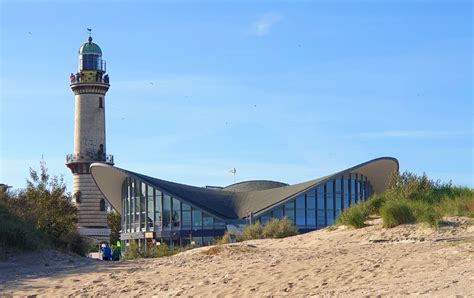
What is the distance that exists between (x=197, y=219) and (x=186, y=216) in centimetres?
79

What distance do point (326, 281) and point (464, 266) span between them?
1.92 meters

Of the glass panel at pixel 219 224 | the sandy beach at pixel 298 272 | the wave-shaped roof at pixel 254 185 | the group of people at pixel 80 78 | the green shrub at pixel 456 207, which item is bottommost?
the sandy beach at pixel 298 272

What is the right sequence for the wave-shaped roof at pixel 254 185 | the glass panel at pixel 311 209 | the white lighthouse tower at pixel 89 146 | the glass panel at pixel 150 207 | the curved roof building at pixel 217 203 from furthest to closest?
the white lighthouse tower at pixel 89 146
the wave-shaped roof at pixel 254 185
the glass panel at pixel 150 207
the glass panel at pixel 311 209
the curved roof building at pixel 217 203

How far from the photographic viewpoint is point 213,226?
165 ft

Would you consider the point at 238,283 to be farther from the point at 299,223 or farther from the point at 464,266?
the point at 299,223

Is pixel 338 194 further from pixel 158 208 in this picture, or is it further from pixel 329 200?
pixel 158 208

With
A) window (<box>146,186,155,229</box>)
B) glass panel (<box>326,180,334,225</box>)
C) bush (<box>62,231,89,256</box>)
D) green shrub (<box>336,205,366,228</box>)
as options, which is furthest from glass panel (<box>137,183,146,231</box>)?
green shrub (<box>336,205,366,228</box>)

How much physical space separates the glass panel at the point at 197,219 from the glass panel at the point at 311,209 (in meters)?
7.11

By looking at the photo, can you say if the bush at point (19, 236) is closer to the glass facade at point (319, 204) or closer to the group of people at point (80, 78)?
the glass facade at point (319, 204)

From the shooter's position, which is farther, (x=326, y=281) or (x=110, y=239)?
(x=110, y=239)

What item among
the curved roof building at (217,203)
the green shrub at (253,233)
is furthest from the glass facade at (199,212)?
the green shrub at (253,233)

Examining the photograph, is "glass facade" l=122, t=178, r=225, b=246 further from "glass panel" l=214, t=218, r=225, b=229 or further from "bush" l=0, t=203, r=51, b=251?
"bush" l=0, t=203, r=51, b=251

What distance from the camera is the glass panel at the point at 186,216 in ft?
166

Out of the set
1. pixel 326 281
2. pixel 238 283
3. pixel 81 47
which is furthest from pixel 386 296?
pixel 81 47
